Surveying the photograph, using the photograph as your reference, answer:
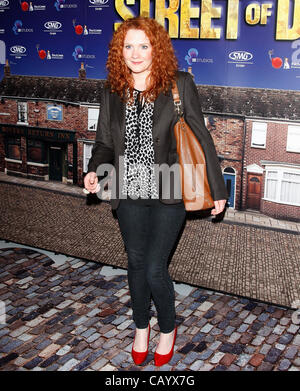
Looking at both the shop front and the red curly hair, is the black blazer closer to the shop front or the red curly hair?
the red curly hair

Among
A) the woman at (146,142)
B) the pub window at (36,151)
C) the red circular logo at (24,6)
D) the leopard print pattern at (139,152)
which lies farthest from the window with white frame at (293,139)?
the red circular logo at (24,6)

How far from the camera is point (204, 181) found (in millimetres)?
2688

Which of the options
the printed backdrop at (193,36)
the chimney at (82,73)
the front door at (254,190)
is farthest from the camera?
the chimney at (82,73)

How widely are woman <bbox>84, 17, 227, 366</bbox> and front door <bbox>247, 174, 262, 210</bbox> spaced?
3.72 feet

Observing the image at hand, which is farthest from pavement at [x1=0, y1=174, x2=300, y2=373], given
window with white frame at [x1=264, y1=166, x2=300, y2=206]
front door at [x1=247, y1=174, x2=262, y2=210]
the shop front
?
the shop front

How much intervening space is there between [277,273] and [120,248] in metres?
1.65

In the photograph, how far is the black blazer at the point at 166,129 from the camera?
260 centimetres

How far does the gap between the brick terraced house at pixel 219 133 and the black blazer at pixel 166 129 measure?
1.12m

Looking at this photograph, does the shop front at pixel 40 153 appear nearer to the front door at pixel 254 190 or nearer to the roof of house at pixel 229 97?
the roof of house at pixel 229 97

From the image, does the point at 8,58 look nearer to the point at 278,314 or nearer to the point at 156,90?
the point at 156,90

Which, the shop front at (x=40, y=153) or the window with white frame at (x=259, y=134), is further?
the shop front at (x=40, y=153)

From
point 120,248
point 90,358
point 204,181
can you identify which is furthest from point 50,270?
point 204,181

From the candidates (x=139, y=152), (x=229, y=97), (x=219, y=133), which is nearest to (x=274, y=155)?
(x=219, y=133)

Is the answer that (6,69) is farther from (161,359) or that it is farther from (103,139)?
(161,359)
